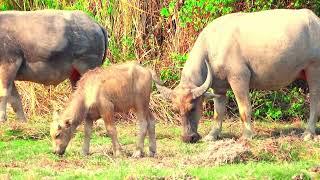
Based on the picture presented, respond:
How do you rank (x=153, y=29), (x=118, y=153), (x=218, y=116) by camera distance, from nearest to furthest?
(x=118, y=153)
(x=218, y=116)
(x=153, y=29)

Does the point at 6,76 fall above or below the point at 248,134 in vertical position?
above

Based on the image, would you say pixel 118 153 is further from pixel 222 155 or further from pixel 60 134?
pixel 222 155

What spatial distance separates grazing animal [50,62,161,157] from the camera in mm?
11414

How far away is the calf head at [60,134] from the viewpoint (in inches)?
449

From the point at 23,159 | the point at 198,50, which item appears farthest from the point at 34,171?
the point at 198,50

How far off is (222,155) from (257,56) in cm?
343

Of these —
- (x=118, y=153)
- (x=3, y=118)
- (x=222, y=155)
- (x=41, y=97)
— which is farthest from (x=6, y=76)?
(x=222, y=155)

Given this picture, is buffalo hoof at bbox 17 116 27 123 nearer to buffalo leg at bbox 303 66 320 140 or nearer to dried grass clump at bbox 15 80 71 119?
dried grass clump at bbox 15 80 71 119

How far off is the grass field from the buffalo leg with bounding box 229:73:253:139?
1.10ft

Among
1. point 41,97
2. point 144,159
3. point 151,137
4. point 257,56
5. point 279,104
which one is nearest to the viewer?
point 144,159

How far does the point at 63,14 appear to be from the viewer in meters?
15.3

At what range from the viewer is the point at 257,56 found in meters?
13.9

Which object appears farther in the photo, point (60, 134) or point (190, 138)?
point (190, 138)

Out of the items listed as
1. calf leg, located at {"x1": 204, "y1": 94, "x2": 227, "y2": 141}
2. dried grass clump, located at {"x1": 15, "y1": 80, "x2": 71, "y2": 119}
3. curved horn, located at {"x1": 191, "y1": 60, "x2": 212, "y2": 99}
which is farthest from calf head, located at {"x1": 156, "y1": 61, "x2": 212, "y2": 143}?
dried grass clump, located at {"x1": 15, "y1": 80, "x2": 71, "y2": 119}
